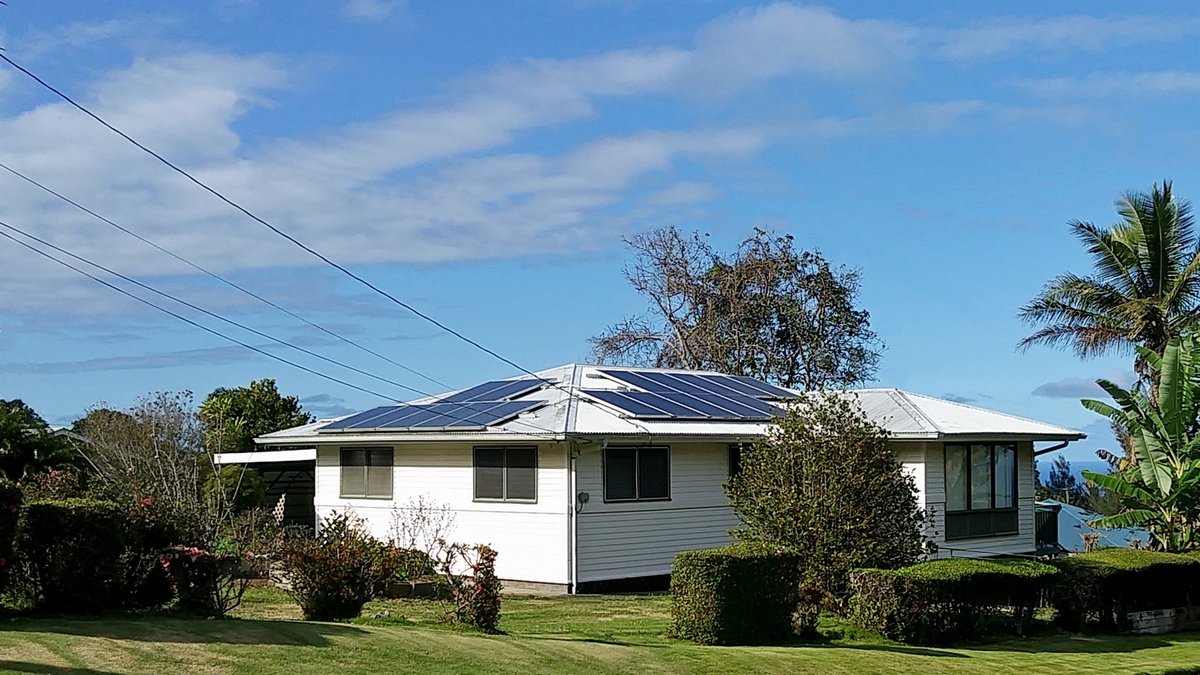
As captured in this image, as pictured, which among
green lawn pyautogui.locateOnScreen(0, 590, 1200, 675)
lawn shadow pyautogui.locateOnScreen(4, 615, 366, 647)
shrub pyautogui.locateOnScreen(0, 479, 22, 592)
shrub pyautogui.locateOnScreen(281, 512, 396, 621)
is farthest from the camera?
shrub pyautogui.locateOnScreen(281, 512, 396, 621)

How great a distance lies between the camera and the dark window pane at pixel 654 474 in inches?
941

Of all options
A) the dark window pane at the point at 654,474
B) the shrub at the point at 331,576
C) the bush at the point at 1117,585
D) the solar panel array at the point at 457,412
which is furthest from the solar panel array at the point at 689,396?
the shrub at the point at 331,576

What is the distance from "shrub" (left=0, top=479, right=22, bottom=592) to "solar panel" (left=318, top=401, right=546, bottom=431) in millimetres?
11730

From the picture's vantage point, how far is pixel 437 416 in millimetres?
25500

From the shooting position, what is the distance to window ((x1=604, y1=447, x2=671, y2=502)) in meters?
23.4

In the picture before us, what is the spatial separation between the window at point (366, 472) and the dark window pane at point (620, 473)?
550cm

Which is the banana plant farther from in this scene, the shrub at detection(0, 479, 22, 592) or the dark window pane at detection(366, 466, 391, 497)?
the shrub at detection(0, 479, 22, 592)

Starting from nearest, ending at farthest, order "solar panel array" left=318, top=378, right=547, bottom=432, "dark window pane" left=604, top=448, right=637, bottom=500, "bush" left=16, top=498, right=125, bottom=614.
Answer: "bush" left=16, top=498, right=125, bottom=614 → "dark window pane" left=604, top=448, right=637, bottom=500 → "solar panel array" left=318, top=378, right=547, bottom=432

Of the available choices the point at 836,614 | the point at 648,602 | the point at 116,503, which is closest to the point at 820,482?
the point at 836,614

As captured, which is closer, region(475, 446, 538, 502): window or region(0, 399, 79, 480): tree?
region(475, 446, 538, 502): window

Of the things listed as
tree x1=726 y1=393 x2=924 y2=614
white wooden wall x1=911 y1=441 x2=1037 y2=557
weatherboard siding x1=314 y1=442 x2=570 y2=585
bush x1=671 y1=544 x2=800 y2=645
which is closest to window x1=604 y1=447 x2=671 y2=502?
weatherboard siding x1=314 y1=442 x2=570 y2=585

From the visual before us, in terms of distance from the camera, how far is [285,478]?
32.7 m

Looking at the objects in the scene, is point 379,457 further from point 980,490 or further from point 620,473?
point 980,490

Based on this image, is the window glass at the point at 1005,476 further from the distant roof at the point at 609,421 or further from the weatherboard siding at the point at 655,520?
the weatherboard siding at the point at 655,520
